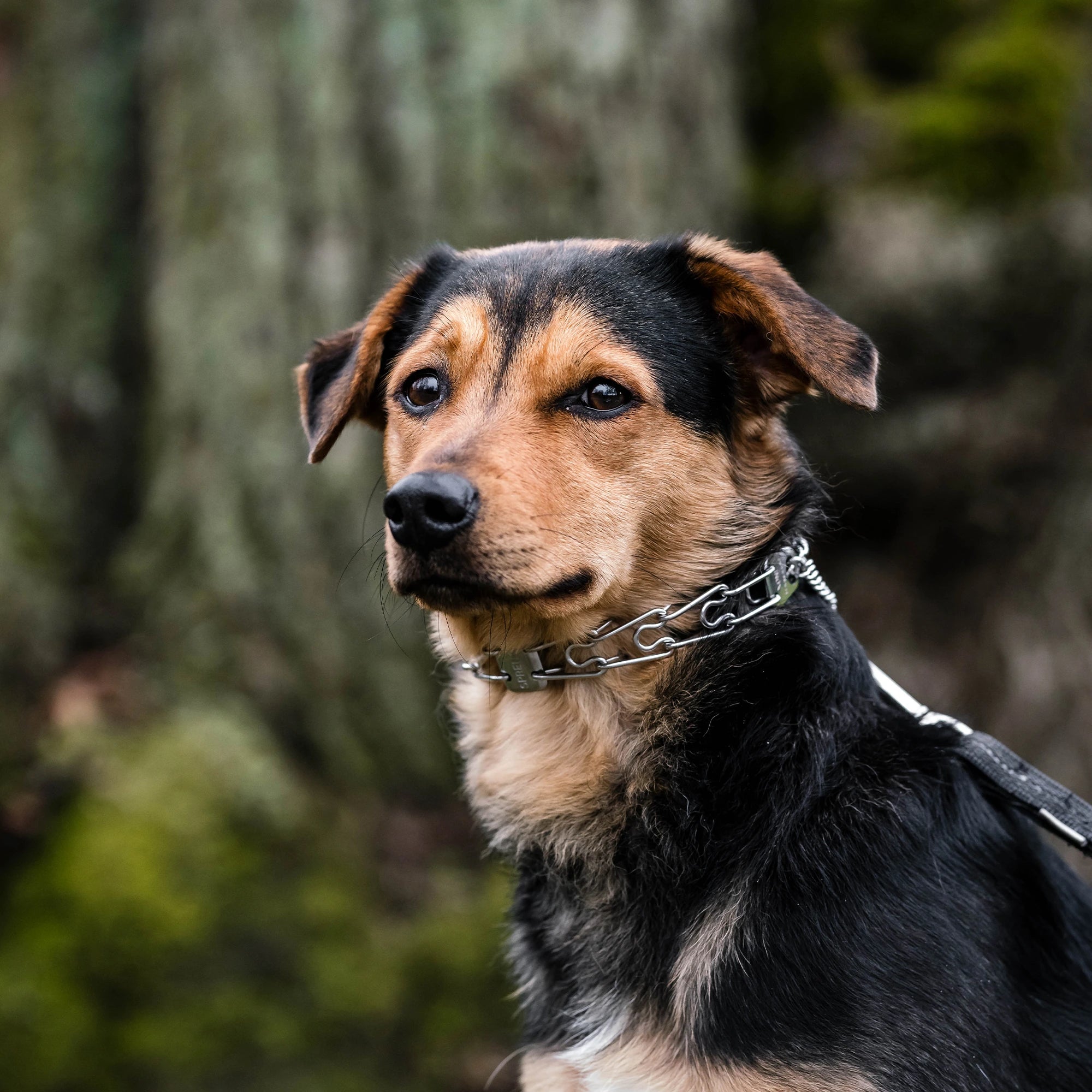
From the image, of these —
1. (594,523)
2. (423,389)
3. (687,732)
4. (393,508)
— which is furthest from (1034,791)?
(423,389)

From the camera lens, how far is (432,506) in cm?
277

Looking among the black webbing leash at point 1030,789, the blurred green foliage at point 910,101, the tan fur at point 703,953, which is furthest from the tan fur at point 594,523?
the blurred green foliage at point 910,101

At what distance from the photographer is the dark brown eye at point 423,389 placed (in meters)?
3.37

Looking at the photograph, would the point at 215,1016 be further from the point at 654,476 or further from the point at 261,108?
the point at 261,108

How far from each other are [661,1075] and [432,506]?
1463 mm

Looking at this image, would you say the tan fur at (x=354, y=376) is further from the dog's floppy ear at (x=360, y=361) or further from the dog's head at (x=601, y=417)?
the dog's head at (x=601, y=417)

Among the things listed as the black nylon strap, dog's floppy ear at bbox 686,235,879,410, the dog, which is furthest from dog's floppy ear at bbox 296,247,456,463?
the black nylon strap

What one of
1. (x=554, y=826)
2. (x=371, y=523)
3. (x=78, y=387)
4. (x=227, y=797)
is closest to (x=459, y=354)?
(x=554, y=826)

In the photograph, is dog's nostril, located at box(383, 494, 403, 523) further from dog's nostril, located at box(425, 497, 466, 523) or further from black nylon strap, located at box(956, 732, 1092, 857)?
black nylon strap, located at box(956, 732, 1092, 857)

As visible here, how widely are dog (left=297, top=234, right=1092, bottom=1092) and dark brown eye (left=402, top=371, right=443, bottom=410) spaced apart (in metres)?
0.02

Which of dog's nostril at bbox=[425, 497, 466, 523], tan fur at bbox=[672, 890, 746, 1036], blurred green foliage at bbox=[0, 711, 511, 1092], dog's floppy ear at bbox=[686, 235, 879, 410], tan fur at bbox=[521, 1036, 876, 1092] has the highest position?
dog's floppy ear at bbox=[686, 235, 879, 410]

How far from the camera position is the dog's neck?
10.1 ft

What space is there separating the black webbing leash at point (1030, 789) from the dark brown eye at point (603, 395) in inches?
47.0

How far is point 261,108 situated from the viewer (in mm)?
6102
